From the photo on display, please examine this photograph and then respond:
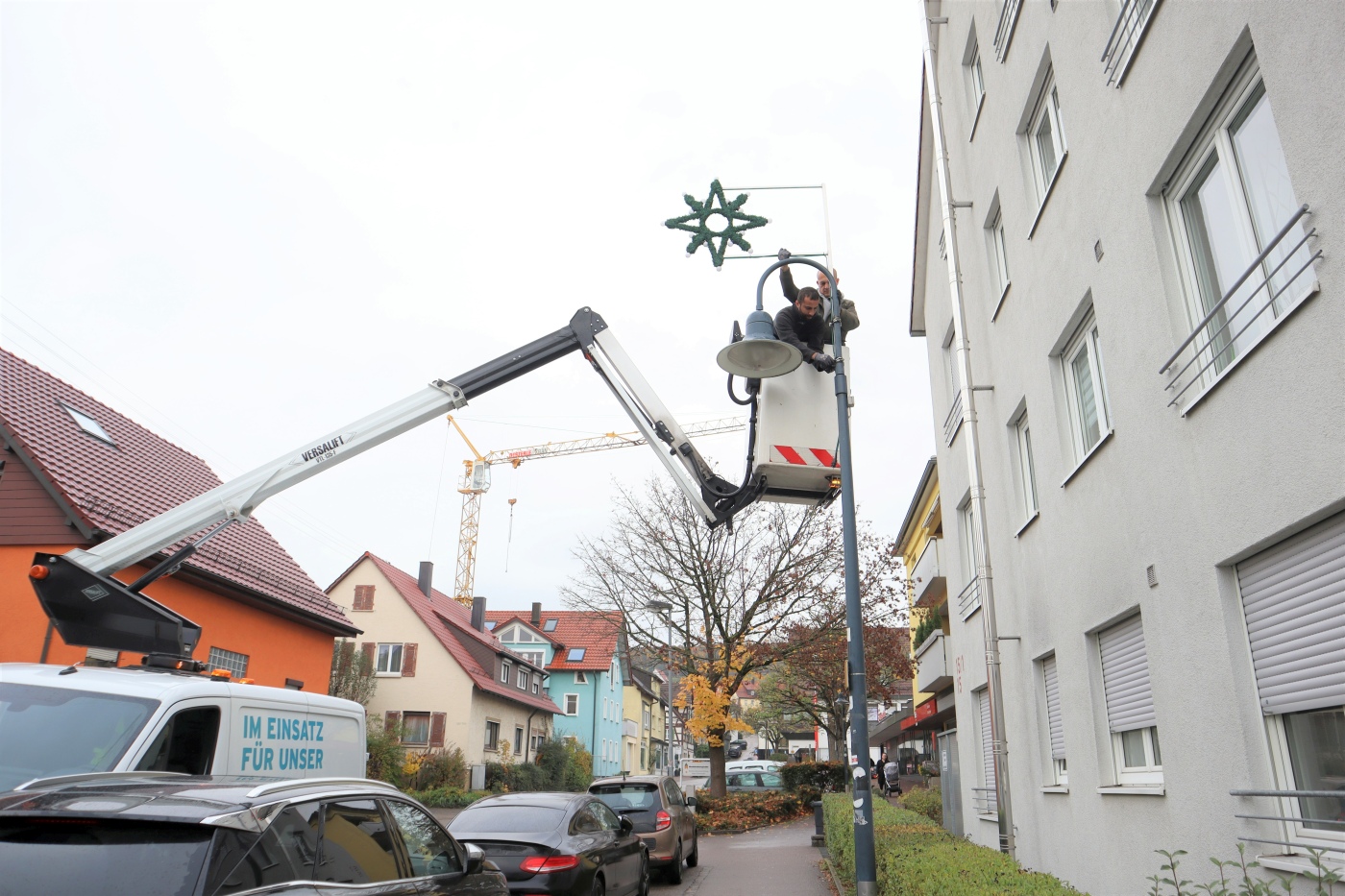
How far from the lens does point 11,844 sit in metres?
3.51

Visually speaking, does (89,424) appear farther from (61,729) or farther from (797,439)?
(797,439)

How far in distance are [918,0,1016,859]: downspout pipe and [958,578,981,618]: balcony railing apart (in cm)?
137

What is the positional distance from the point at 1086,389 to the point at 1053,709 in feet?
11.4

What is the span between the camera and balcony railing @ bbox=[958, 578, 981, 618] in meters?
13.0

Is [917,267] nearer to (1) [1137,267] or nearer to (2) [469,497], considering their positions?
(1) [1137,267]

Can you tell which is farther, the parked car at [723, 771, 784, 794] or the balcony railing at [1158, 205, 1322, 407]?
the parked car at [723, 771, 784, 794]

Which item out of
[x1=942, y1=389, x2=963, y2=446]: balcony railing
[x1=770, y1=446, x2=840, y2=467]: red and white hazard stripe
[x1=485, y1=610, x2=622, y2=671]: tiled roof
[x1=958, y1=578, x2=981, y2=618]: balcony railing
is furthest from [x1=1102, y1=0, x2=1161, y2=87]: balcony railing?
[x1=485, y1=610, x2=622, y2=671]: tiled roof

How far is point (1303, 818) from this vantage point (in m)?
4.93

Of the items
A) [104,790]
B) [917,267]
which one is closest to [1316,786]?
[104,790]

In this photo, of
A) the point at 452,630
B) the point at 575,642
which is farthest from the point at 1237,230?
the point at 575,642

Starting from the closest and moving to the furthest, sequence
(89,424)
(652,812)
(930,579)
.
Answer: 1. (652,812)
2. (89,424)
3. (930,579)

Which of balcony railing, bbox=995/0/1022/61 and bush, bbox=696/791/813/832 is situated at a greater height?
balcony railing, bbox=995/0/1022/61

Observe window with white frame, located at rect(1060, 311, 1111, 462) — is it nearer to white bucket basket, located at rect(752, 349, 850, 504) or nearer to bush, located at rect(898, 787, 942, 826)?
white bucket basket, located at rect(752, 349, 850, 504)

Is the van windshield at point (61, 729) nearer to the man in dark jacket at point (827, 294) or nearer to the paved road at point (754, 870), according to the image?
the man in dark jacket at point (827, 294)
